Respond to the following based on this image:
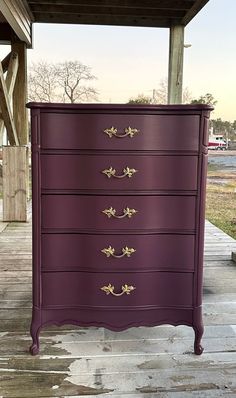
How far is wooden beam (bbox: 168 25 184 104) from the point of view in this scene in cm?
427

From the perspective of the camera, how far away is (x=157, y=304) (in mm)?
1642

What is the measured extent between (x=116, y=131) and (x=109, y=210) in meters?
0.32

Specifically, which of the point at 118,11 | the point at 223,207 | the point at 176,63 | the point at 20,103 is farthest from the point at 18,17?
the point at 223,207

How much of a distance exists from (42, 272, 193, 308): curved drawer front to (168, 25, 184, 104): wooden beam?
3106mm

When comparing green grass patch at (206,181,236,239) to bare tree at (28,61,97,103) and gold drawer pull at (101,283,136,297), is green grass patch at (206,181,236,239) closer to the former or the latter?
bare tree at (28,61,97,103)

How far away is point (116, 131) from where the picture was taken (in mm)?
1524

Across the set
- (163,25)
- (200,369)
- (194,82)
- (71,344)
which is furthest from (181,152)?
(194,82)

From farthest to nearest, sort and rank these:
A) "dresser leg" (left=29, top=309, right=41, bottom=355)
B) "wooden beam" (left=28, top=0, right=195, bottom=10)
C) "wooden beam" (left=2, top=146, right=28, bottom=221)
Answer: "wooden beam" (left=2, top=146, right=28, bottom=221), "wooden beam" (left=28, top=0, right=195, bottom=10), "dresser leg" (left=29, top=309, right=41, bottom=355)

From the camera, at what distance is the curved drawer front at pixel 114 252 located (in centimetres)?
159

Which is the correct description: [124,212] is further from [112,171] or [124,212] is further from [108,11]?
[108,11]

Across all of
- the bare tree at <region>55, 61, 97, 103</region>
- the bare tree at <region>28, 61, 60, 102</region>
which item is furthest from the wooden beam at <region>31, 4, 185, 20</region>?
the bare tree at <region>28, 61, 60, 102</region>

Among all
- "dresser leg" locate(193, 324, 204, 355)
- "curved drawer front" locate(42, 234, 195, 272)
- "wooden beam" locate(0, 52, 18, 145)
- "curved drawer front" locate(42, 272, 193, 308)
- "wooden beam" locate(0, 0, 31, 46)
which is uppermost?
"wooden beam" locate(0, 0, 31, 46)

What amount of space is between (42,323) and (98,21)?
391 centimetres

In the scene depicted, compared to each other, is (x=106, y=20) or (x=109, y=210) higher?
(x=106, y=20)
